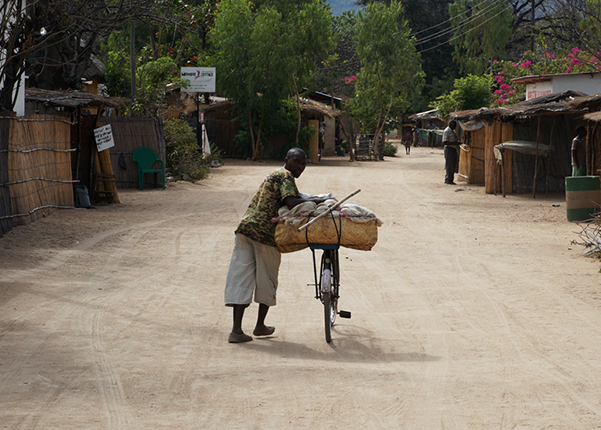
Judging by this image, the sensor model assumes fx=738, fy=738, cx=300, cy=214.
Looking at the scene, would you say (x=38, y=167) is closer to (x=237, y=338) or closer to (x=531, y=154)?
(x=237, y=338)

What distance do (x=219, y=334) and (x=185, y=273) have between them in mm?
2752

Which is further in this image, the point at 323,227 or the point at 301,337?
the point at 301,337

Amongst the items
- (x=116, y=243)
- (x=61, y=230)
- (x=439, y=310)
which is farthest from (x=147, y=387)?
(x=61, y=230)

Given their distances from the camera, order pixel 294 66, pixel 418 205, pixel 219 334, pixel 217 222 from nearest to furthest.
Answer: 1. pixel 219 334
2. pixel 217 222
3. pixel 418 205
4. pixel 294 66

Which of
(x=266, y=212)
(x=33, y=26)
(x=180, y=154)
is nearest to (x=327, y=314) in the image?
(x=266, y=212)

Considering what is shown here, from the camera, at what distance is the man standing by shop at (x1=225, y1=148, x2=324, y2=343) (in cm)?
567

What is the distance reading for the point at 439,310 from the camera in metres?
6.94

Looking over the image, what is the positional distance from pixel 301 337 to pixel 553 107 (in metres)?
12.1

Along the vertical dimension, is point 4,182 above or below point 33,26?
below

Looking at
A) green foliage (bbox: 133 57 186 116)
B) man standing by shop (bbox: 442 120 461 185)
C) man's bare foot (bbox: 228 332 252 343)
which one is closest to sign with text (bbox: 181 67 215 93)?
green foliage (bbox: 133 57 186 116)

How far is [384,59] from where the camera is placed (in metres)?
35.2

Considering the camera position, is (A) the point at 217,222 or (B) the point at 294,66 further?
(B) the point at 294,66

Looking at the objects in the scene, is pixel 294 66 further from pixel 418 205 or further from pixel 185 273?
pixel 185 273

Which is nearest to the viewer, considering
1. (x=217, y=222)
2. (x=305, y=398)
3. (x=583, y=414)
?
(x=583, y=414)
